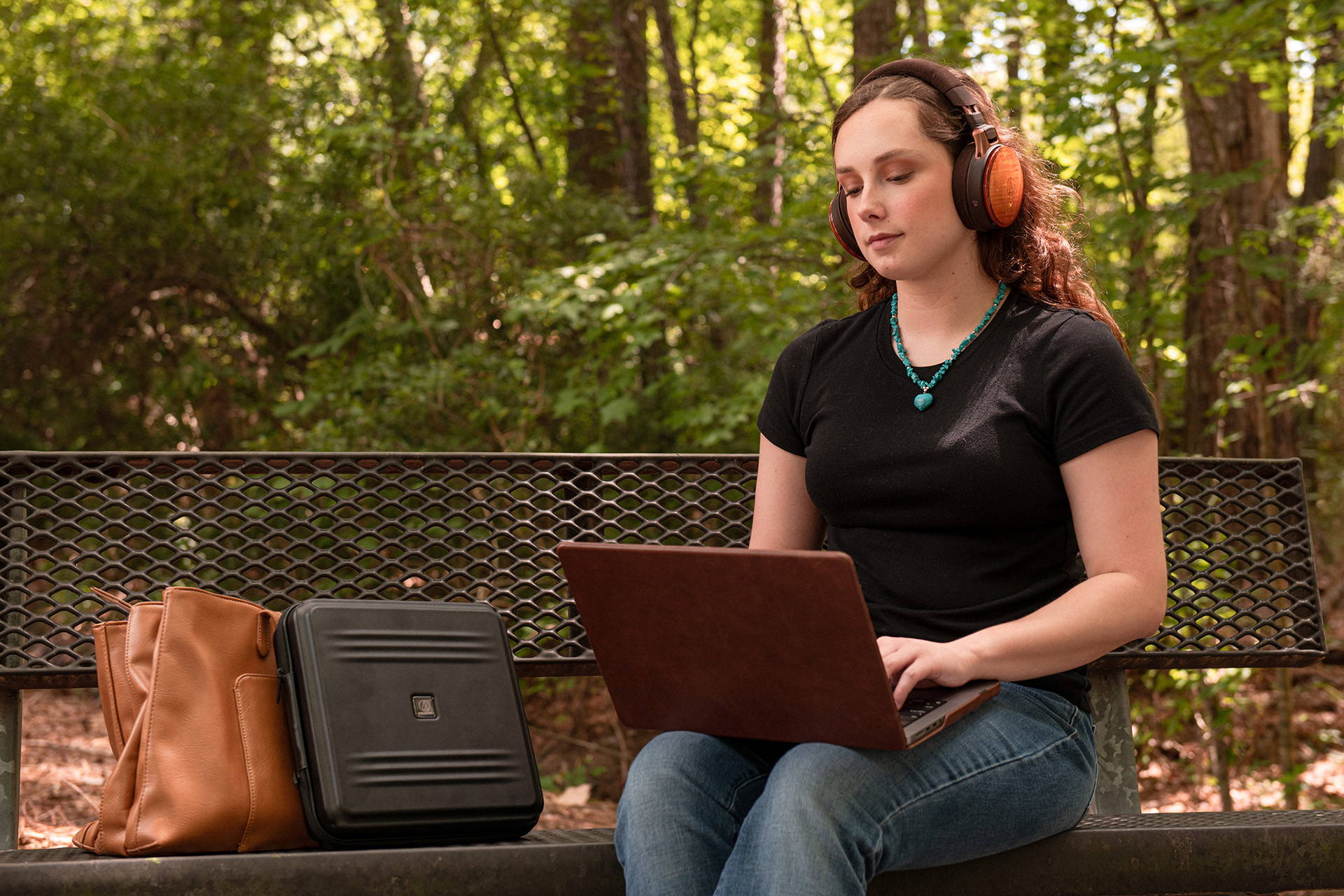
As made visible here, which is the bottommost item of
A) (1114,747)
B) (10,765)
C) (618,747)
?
(618,747)

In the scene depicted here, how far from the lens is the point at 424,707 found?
197 centimetres

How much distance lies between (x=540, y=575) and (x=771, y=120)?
3207mm

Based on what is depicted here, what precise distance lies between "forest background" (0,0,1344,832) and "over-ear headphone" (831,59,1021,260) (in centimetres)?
224

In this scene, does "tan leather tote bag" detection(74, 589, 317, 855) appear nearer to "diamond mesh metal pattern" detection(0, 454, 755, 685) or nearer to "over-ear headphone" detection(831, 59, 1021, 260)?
"diamond mesh metal pattern" detection(0, 454, 755, 685)

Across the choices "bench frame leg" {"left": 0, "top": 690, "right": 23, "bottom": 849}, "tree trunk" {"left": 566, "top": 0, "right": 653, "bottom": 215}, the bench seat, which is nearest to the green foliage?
"tree trunk" {"left": 566, "top": 0, "right": 653, "bottom": 215}

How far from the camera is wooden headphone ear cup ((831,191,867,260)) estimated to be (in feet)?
7.01

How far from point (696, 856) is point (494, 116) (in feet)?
23.8

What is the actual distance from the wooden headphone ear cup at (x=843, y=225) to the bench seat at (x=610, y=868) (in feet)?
3.49

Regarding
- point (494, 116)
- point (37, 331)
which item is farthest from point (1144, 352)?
point (37, 331)

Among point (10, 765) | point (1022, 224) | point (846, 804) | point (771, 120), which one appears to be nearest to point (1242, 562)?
point (1022, 224)

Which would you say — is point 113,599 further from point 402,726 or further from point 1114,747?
point 1114,747

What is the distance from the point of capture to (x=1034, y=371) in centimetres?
192

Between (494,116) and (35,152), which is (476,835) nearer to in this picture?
(35,152)

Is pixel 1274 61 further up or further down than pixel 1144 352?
further up
